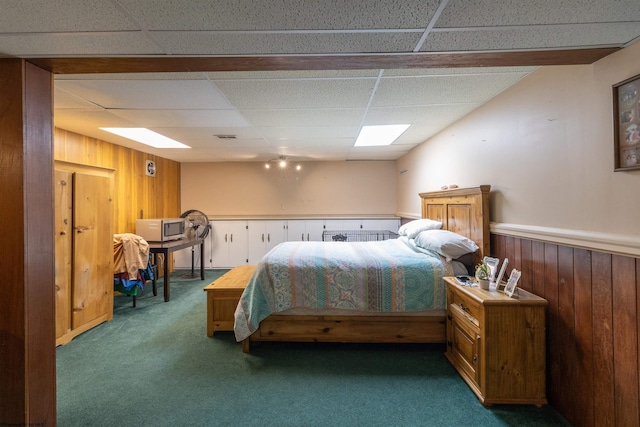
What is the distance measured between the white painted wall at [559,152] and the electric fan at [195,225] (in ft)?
14.1

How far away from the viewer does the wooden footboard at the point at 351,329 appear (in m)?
2.25

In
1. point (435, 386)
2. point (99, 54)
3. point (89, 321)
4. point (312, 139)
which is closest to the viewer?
point (99, 54)

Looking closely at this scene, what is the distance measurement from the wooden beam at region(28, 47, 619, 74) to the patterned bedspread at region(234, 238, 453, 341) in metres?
1.55

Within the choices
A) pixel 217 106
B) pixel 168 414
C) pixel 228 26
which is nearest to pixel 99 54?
pixel 228 26

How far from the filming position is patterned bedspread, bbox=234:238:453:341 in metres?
2.19

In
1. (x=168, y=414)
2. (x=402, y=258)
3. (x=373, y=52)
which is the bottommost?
(x=168, y=414)

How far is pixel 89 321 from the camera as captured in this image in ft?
8.88

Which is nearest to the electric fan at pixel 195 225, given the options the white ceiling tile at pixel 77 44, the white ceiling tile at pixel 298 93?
the white ceiling tile at pixel 298 93

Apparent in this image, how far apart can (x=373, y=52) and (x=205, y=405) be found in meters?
2.39

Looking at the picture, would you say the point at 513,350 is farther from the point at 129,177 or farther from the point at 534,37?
the point at 129,177

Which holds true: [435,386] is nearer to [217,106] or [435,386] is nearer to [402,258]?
[402,258]

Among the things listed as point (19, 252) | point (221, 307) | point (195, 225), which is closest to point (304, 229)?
point (195, 225)

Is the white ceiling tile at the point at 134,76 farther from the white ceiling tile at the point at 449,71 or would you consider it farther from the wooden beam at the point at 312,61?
the white ceiling tile at the point at 449,71

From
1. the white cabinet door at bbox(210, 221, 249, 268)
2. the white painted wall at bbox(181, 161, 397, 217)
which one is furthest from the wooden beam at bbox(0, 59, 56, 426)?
the white painted wall at bbox(181, 161, 397, 217)
